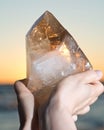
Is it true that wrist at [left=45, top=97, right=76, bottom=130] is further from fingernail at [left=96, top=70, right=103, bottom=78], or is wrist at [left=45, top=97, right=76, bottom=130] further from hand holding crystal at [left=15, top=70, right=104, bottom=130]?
fingernail at [left=96, top=70, right=103, bottom=78]

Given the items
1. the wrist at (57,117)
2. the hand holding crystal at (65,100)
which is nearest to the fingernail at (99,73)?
the hand holding crystal at (65,100)

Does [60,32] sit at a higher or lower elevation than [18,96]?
higher

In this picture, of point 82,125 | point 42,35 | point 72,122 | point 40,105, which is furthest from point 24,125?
point 82,125

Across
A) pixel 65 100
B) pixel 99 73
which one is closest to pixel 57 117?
pixel 65 100

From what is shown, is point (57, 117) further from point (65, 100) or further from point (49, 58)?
point (49, 58)

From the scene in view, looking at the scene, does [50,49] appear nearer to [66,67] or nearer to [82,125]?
[66,67]

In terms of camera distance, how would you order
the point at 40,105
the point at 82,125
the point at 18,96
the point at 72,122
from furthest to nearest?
1. the point at 82,125
2. the point at 18,96
3. the point at 40,105
4. the point at 72,122

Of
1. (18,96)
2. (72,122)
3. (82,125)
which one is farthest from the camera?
(82,125)

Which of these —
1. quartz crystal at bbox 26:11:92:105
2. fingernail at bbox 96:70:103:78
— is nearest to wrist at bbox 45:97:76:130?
quartz crystal at bbox 26:11:92:105
